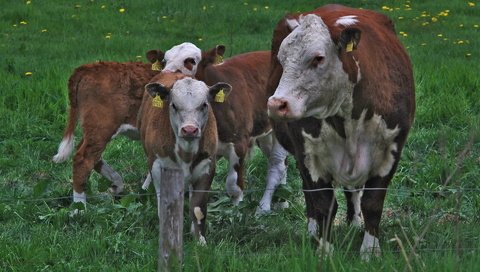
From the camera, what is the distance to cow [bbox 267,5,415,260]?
6.39 meters

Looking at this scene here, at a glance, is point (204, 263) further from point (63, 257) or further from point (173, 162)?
point (173, 162)

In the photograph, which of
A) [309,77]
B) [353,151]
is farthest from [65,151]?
[309,77]

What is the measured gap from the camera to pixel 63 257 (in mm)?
6750

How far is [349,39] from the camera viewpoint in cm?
645

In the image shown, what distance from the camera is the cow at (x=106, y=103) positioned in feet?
30.6

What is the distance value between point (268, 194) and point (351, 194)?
51.6 inches

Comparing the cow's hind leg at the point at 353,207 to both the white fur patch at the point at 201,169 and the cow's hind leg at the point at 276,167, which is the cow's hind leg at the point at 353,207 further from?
the cow's hind leg at the point at 276,167

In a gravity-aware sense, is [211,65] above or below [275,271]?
below

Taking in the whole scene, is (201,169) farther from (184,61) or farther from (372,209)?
(372,209)

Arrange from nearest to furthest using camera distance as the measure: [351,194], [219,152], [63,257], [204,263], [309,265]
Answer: [309,265] < [204,263] < [63,257] < [351,194] < [219,152]

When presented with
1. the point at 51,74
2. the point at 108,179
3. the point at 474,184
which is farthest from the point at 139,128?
the point at 51,74

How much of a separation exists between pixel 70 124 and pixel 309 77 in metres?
3.81

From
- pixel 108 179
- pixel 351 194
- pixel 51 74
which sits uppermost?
pixel 351 194

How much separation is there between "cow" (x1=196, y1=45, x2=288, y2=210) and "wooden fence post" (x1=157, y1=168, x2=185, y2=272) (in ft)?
9.79
